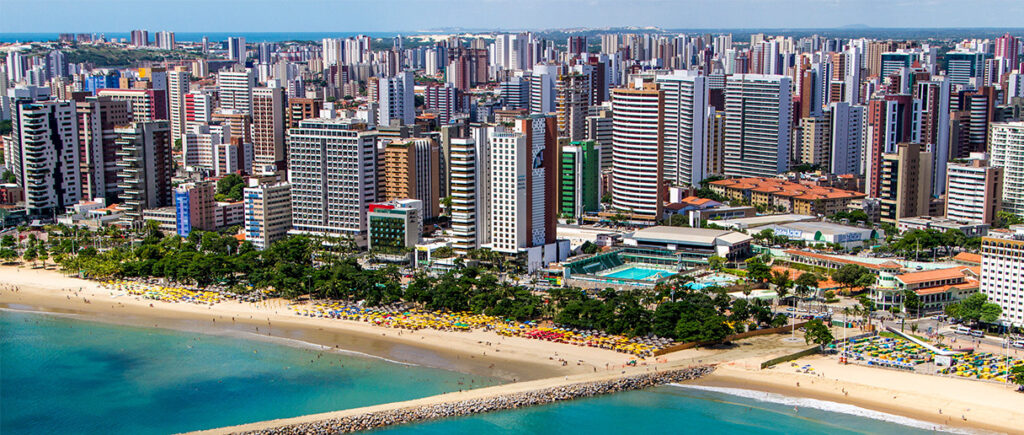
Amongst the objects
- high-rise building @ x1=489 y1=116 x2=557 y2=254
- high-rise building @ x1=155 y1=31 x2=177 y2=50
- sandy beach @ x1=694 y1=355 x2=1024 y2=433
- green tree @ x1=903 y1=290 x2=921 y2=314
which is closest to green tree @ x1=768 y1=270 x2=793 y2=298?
green tree @ x1=903 y1=290 x2=921 y2=314

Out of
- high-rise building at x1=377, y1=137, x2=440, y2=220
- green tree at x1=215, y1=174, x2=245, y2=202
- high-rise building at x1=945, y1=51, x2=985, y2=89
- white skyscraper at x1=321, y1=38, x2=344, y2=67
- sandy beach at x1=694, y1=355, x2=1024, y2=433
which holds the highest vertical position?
white skyscraper at x1=321, y1=38, x2=344, y2=67

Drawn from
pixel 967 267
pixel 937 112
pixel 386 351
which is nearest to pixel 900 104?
pixel 937 112

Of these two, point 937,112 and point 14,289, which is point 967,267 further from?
point 14,289

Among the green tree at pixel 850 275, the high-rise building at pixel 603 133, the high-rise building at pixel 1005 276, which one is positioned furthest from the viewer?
the high-rise building at pixel 603 133

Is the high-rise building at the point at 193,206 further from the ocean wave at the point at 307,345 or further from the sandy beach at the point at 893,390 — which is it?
the sandy beach at the point at 893,390

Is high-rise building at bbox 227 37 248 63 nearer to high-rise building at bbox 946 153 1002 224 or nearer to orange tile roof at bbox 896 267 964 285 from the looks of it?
high-rise building at bbox 946 153 1002 224

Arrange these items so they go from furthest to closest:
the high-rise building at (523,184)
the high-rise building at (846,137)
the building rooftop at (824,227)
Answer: the high-rise building at (846,137) → the building rooftop at (824,227) → the high-rise building at (523,184)

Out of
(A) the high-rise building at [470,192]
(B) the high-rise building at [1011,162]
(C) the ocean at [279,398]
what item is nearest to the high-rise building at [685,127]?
(B) the high-rise building at [1011,162]
